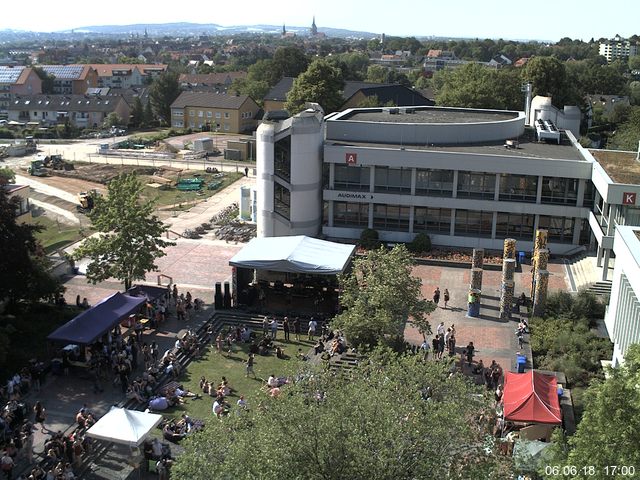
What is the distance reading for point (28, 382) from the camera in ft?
98.1

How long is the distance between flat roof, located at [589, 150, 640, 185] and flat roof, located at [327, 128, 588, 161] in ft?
4.79

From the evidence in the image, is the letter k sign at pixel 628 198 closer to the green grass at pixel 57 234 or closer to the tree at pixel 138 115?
the green grass at pixel 57 234

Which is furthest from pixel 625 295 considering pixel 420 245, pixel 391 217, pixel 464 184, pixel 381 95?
pixel 381 95

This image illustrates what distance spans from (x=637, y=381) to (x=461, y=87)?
6931 cm

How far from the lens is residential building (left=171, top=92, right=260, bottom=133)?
110 meters

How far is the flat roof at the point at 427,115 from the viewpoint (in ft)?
189

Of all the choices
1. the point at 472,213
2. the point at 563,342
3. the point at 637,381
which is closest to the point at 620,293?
the point at 563,342

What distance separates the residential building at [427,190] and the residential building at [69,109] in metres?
83.4

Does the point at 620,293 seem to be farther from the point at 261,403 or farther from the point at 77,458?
the point at 77,458

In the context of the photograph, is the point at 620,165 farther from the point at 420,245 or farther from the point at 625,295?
the point at 625,295

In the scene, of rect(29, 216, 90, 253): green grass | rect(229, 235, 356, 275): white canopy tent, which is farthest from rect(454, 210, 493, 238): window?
rect(29, 216, 90, 253): green grass

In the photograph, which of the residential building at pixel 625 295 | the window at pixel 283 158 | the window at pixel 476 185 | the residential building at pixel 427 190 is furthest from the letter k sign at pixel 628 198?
the window at pixel 283 158

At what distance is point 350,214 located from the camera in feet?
166

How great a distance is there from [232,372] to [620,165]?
27600 mm
